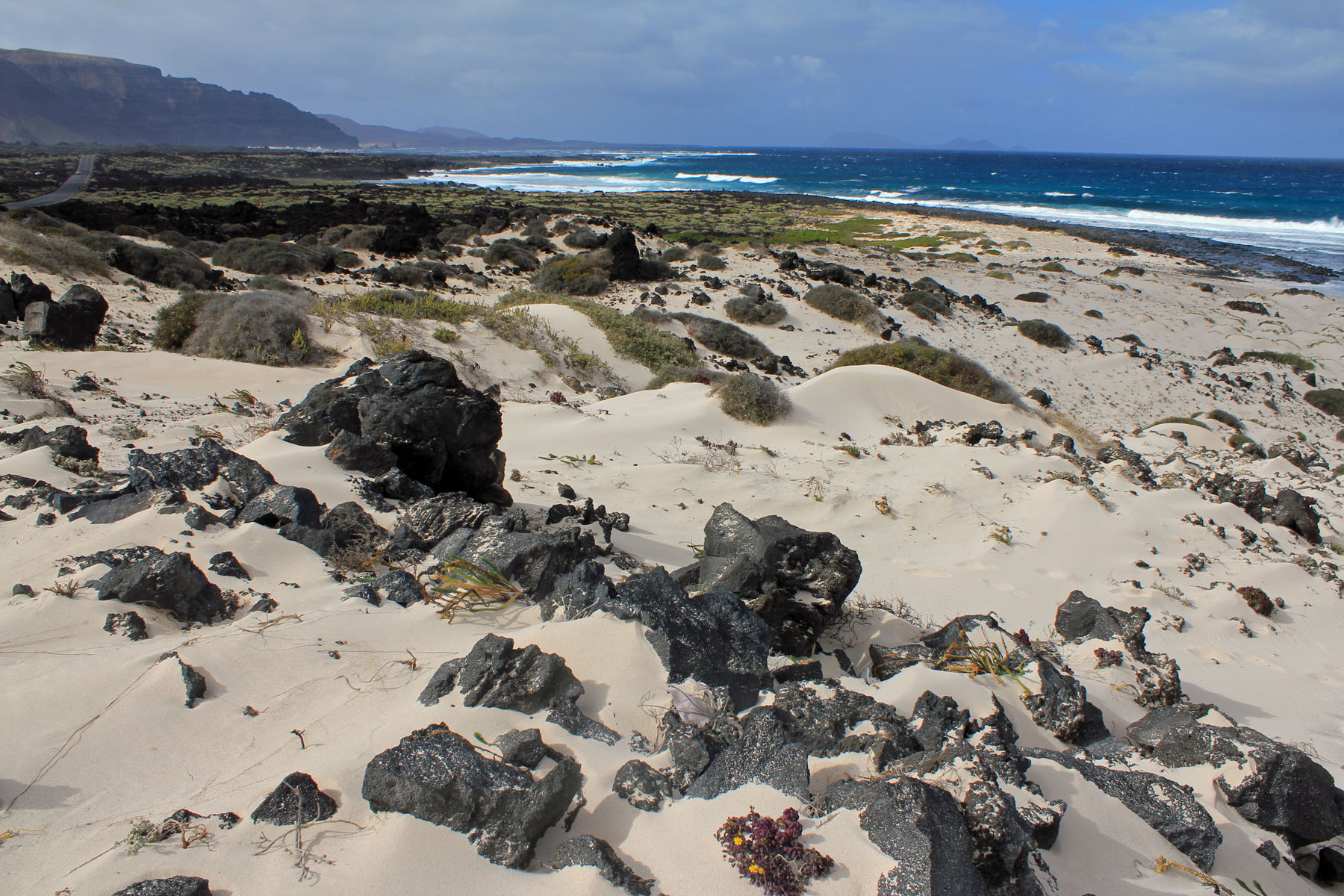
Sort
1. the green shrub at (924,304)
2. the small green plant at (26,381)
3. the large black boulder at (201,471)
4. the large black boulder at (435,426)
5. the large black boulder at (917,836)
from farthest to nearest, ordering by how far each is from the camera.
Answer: the green shrub at (924,304), the small green plant at (26,381), the large black boulder at (435,426), the large black boulder at (201,471), the large black boulder at (917,836)

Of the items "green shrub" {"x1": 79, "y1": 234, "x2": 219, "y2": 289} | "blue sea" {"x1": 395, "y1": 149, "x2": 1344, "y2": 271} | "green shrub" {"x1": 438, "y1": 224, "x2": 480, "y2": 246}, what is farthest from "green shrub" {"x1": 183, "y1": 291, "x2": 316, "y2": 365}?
"blue sea" {"x1": 395, "y1": 149, "x2": 1344, "y2": 271}

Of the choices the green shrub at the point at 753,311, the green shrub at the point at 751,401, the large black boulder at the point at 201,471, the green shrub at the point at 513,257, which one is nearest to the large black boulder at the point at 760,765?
the large black boulder at the point at 201,471

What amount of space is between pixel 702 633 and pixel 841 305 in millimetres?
14961

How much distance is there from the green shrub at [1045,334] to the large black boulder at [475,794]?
1766 centimetres

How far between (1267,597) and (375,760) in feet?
21.6

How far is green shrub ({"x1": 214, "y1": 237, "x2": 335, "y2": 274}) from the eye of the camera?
16797 millimetres

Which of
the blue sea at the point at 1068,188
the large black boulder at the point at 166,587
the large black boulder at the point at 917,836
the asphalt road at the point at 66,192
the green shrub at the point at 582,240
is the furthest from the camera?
the blue sea at the point at 1068,188

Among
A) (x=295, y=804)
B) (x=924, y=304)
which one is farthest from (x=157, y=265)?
(x=924, y=304)

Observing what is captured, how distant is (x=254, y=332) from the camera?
30.2 ft

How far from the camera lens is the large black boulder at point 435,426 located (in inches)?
188

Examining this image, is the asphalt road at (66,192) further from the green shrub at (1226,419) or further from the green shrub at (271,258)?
the green shrub at (1226,419)

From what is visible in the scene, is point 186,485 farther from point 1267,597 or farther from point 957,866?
point 1267,597

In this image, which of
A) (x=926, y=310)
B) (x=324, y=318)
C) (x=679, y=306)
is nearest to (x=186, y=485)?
(x=324, y=318)

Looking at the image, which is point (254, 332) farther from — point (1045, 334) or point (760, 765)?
Answer: point (1045, 334)
